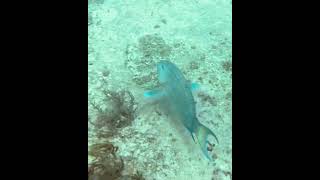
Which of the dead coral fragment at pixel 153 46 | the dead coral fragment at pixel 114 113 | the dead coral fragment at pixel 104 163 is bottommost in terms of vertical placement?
the dead coral fragment at pixel 104 163

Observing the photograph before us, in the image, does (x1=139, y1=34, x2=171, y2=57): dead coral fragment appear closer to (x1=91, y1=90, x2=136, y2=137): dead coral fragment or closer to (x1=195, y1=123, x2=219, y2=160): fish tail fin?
(x1=91, y1=90, x2=136, y2=137): dead coral fragment

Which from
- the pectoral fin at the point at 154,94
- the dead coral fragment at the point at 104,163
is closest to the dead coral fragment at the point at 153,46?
A: the pectoral fin at the point at 154,94

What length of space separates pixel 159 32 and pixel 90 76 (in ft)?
2.16

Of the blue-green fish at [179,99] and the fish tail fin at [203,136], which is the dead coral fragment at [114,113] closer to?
the blue-green fish at [179,99]

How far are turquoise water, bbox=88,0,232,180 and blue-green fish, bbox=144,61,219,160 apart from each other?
5 cm

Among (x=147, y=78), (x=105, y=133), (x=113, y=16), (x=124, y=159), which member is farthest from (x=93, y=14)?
(x=124, y=159)

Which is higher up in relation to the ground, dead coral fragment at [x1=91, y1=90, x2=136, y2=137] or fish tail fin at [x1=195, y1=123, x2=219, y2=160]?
dead coral fragment at [x1=91, y1=90, x2=136, y2=137]

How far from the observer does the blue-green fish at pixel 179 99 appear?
3.29m

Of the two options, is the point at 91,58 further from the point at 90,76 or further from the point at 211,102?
the point at 211,102

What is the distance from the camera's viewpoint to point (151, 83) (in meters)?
3.41

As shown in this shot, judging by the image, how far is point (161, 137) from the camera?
3.30m

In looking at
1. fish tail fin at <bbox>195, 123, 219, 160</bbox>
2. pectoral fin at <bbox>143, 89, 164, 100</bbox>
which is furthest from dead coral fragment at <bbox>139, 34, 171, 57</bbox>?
fish tail fin at <bbox>195, 123, 219, 160</bbox>

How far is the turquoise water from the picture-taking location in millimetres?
3254

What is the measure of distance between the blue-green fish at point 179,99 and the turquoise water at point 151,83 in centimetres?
5
